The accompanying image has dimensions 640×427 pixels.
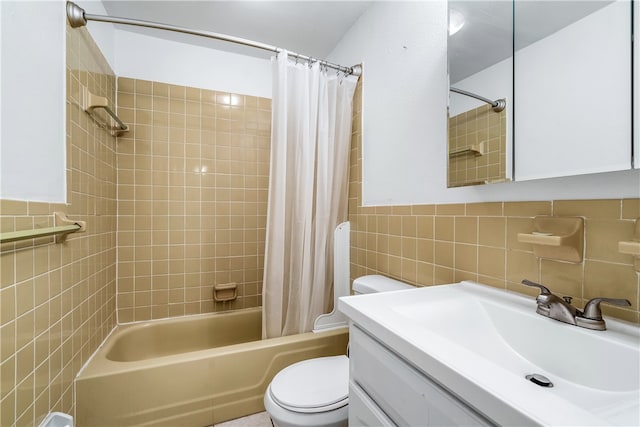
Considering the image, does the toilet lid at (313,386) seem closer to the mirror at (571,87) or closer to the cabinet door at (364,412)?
the cabinet door at (364,412)

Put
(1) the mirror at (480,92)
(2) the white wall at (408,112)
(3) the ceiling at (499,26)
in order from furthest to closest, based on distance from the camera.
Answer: (2) the white wall at (408,112) → (1) the mirror at (480,92) → (3) the ceiling at (499,26)

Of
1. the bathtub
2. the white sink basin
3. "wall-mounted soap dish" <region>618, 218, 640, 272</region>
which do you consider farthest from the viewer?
the bathtub

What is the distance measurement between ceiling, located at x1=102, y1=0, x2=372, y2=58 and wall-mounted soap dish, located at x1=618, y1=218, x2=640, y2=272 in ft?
5.66

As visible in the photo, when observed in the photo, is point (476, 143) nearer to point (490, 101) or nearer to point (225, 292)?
point (490, 101)

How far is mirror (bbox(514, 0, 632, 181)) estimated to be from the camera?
0.68 m

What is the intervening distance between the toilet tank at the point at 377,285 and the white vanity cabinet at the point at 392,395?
54 cm

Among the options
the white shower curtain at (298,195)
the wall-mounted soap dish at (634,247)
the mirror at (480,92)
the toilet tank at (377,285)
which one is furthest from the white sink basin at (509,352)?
the white shower curtain at (298,195)

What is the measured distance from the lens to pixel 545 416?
363mm

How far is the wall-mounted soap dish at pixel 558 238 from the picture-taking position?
74 cm

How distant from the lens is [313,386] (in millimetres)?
1149

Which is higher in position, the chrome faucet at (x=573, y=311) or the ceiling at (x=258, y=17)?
the ceiling at (x=258, y=17)

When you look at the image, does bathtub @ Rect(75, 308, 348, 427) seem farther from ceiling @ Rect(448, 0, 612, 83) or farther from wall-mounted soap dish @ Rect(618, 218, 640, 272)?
ceiling @ Rect(448, 0, 612, 83)

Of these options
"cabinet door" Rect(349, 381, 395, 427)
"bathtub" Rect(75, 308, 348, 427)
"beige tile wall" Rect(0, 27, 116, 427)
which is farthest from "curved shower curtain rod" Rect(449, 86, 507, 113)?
"beige tile wall" Rect(0, 27, 116, 427)

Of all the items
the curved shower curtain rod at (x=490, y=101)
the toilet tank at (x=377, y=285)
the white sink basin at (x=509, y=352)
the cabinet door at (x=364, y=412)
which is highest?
the curved shower curtain rod at (x=490, y=101)
